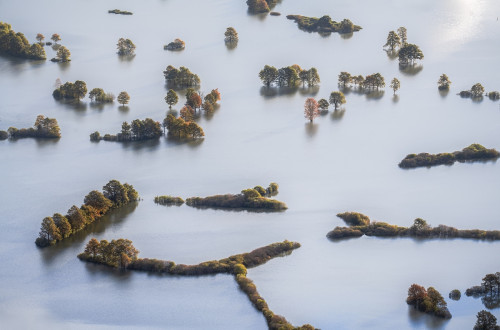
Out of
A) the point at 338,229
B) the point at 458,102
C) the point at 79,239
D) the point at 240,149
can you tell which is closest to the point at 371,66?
the point at 458,102

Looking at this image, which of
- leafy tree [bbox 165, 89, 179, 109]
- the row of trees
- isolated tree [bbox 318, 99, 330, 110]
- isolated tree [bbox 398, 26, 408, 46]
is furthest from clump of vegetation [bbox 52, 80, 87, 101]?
isolated tree [bbox 398, 26, 408, 46]

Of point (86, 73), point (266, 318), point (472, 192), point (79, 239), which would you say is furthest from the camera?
point (86, 73)

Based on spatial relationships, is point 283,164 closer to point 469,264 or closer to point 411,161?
point 411,161

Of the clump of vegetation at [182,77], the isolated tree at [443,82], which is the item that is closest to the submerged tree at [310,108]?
the clump of vegetation at [182,77]

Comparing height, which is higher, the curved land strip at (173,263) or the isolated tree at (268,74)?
the isolated tree at (268,74)

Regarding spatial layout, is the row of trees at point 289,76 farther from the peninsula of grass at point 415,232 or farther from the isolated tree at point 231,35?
the peninsula of grass at point 415,232

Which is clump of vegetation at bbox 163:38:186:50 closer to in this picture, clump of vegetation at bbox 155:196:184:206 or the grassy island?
the grassy island
